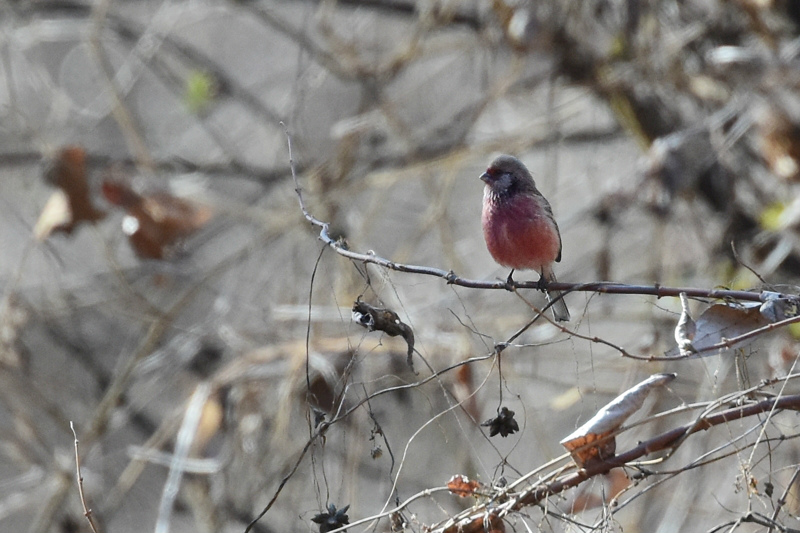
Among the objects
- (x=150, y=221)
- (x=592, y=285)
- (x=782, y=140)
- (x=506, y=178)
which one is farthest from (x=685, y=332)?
(x=150, y=221)

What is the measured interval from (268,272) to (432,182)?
1627 millimetres

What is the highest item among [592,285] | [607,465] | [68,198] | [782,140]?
[68,198]

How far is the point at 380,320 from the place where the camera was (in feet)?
7.73

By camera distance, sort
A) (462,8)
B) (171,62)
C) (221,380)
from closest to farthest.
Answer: (221,380) < (462,8) < (171,62)

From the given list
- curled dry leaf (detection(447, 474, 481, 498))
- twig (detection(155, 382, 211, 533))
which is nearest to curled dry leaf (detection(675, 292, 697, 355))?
curled dry leaf (detection(447, 474, 481, 498))

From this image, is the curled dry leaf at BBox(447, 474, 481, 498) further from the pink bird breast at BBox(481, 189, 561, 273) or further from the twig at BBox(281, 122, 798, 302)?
the pink bird breast at BBox(481, 189, 561, 273)

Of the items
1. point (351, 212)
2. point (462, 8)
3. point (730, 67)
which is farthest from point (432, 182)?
point (730, 67)

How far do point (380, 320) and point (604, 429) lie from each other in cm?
60

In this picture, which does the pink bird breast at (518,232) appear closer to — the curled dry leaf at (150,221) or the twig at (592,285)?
the twig at (592,285)

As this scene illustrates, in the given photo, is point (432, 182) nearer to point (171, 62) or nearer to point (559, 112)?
point (559, 112)

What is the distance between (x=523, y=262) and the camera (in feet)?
12.4

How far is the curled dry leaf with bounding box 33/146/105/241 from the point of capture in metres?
5.39

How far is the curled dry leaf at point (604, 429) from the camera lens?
2307 mm

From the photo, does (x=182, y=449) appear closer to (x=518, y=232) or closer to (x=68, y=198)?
(x=68, y=198)
